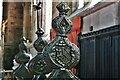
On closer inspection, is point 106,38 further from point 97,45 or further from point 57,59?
point 57,59

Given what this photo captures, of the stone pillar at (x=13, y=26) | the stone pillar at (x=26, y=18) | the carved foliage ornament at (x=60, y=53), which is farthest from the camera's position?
the stone pillar at (x=13, y=26)

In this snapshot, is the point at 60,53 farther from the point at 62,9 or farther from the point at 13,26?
the point at 13,26

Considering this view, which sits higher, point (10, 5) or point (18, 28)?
point (10, 5)

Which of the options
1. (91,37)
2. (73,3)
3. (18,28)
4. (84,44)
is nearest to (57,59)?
(91,37)

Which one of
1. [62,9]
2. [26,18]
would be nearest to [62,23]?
[62,9]

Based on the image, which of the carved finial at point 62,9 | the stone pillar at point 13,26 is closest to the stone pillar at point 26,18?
the stone pillar at point 13,26

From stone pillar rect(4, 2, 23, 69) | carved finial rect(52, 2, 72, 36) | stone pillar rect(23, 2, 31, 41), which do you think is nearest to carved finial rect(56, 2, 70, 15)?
carved finial rect(52, 2, 72, 36)

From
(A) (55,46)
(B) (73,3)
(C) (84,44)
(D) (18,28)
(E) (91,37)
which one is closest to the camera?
(A) (55,46)

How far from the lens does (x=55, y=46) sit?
1.35 m

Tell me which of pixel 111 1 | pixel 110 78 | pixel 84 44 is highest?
pixel 111 1

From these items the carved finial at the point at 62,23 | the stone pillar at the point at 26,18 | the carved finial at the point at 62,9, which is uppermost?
the stone pillar at the point at 26,18

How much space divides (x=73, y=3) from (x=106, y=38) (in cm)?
446

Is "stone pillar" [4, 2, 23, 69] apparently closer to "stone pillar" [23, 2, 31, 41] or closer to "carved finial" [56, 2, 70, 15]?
"stone pillar" [23, 2, 31, 41]

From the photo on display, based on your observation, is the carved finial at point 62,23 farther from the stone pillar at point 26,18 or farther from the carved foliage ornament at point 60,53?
the stone pillar at point 26,18
